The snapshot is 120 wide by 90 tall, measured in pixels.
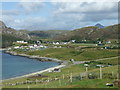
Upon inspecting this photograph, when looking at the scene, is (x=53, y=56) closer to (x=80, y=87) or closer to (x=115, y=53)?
(x=115, y=53)

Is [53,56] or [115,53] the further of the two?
[53,56]

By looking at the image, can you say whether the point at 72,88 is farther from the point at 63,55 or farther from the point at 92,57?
the point at 63,55

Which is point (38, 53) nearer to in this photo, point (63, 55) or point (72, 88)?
point (63, 55)

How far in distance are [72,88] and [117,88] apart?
192 inches

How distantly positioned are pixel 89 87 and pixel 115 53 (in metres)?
102

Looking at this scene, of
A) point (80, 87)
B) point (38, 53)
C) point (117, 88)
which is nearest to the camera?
point (117, 88)

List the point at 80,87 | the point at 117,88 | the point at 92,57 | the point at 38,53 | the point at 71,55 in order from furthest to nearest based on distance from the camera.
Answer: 1. the point at 38,53
2. the point at 71,55
3. the point at 92,57
4. the point at 80,87
5. the point at 117,88

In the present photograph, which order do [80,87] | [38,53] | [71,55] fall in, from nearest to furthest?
1. [80,87]
2. [71,55]
3. [38,53]

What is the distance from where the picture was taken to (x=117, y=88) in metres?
23.3

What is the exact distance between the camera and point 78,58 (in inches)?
4813

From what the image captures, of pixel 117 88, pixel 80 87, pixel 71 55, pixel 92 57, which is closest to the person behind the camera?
pixel 117 88

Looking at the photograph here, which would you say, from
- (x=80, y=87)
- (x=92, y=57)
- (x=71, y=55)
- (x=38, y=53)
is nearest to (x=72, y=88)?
(x=80, y=87)

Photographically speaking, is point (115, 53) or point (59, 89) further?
point (115, 53)

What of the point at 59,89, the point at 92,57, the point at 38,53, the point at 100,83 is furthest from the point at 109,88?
the point at 38,53
